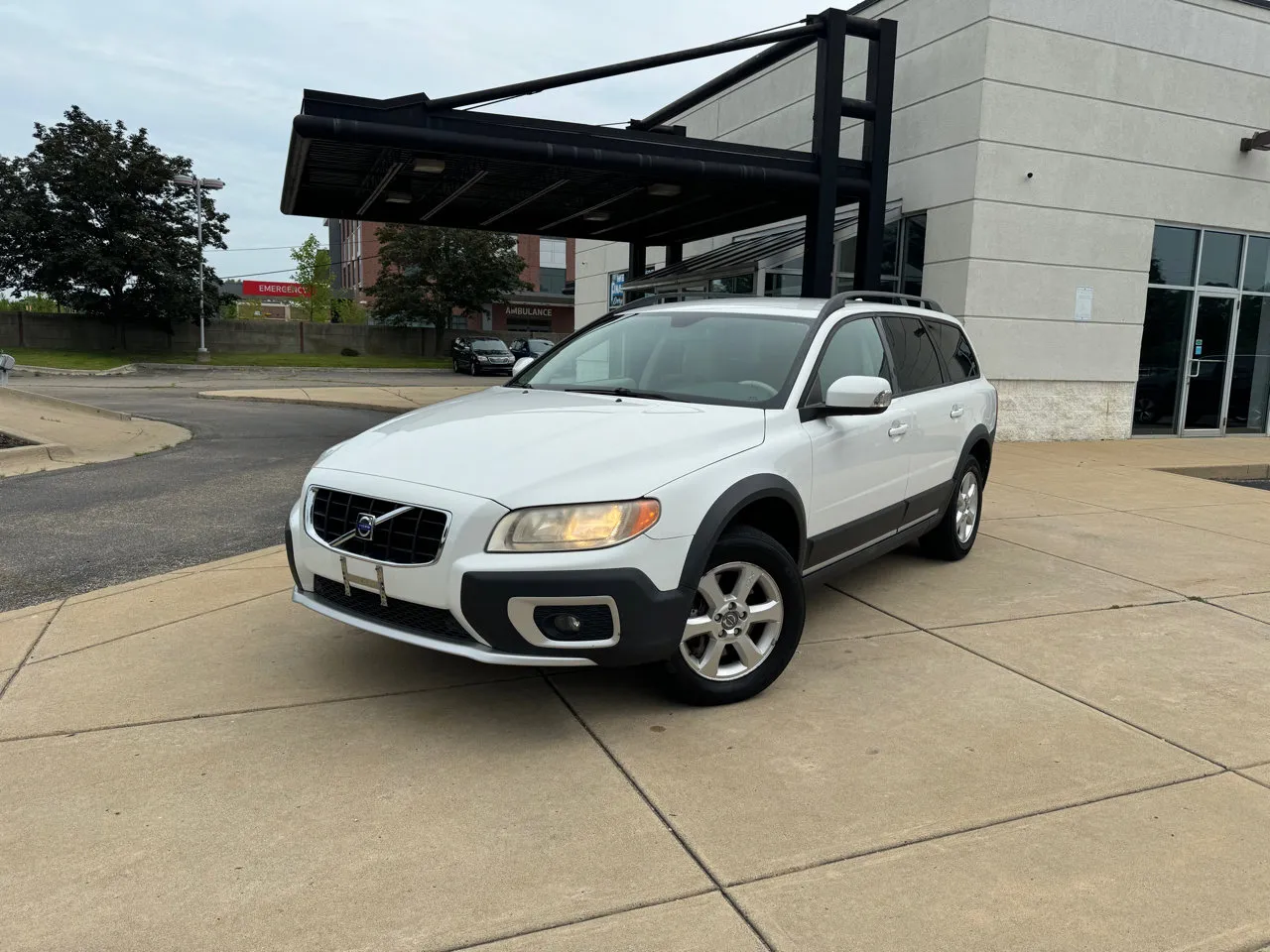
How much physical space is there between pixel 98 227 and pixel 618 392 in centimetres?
4094

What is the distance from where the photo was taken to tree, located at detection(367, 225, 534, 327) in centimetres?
4691

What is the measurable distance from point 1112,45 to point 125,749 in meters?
14.7

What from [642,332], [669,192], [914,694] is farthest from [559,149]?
[914,694]

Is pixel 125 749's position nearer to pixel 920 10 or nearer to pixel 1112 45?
pixel 920 10

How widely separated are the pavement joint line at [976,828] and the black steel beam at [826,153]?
29.8ft

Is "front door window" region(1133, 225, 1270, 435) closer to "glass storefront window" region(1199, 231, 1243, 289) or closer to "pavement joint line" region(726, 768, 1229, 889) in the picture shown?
"glass storefront window" region(1199, 231, 1243, 289)

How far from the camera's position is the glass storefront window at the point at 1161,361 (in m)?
14.2

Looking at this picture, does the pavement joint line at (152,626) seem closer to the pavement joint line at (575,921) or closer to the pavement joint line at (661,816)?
the pavement joint line at (661,816)

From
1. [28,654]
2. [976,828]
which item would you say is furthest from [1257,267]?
[28,654]

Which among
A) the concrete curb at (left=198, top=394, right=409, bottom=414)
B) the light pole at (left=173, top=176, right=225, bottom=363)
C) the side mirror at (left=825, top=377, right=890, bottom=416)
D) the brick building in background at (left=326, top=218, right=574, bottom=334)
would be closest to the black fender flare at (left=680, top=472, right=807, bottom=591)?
the side mirror at (left=825, top=377, right=890, bottom=416)

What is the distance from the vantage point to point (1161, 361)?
1448 centimetres

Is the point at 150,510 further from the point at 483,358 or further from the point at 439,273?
the point at 439,273

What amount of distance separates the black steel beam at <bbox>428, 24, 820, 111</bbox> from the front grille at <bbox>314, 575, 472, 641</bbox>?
7449 mm

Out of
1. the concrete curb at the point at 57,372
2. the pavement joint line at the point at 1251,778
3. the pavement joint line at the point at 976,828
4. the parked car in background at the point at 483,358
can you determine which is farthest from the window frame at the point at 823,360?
the parked car in background at the point at 483,358
